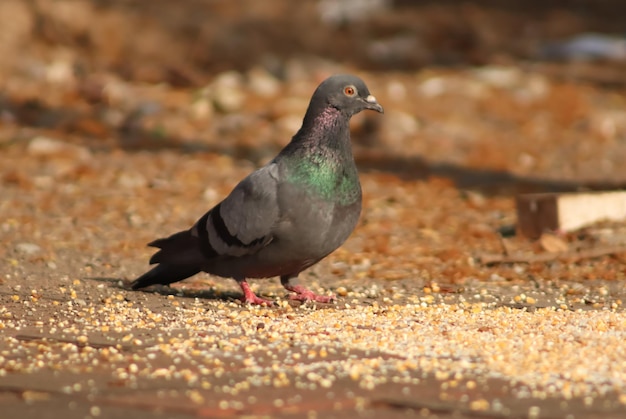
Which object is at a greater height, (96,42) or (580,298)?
(96,42)

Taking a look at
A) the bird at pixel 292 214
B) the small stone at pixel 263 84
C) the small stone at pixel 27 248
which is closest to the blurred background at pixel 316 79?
the small stone at pixel 263 84

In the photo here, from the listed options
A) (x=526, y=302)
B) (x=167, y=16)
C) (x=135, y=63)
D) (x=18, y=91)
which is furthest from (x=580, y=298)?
(x=167, y=16)

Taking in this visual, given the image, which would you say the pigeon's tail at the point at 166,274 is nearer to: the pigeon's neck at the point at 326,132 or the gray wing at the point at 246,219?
the gray wing at the point at 246,219

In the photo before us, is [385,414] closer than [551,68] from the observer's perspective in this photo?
Yes

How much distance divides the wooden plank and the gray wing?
2699 mm

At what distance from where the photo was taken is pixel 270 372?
172 inches

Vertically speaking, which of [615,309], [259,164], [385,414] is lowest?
[385,414]

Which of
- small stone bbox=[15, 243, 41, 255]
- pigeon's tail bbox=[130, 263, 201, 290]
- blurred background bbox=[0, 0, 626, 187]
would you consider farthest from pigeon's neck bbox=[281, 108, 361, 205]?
blurred background bbox=[0, 0, 626, 187]

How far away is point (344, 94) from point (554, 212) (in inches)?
101

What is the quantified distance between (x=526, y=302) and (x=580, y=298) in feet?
1.12

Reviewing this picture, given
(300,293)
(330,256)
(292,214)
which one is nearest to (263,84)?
(330,256)

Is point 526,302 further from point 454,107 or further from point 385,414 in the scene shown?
point 454,107

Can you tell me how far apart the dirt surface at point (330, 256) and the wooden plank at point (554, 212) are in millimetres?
161

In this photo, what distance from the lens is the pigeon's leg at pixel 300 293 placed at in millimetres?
6102
